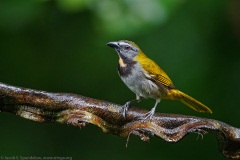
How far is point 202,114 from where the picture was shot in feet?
17.0

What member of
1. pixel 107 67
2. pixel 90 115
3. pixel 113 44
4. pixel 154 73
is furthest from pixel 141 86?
pixel 90 115

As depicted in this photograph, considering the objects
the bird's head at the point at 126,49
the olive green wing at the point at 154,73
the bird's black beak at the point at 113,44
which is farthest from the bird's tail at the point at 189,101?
the bird's black beak at the point at 113,44

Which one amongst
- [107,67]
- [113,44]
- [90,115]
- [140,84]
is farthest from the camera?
[107,67]

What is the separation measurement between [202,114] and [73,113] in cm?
324

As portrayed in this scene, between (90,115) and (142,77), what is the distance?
2.07 meters

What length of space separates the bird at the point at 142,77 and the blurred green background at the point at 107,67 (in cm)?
64

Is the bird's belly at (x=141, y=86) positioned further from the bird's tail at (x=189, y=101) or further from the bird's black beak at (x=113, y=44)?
the bird's black beak at (x=113, y=44)

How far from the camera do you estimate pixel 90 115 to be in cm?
212

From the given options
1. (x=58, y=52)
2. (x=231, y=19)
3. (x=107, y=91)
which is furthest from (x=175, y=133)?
(x=58, y=52)

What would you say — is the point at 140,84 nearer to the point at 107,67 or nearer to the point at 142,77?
the point at 142,77

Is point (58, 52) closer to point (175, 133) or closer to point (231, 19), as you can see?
point (231, 19)

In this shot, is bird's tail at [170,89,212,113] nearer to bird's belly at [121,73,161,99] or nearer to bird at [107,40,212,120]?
bird at [107,40,212,120]

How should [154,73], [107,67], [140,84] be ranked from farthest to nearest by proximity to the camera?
[107,67]
[154,73]
[140,84]

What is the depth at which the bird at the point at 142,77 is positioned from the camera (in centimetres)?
404
